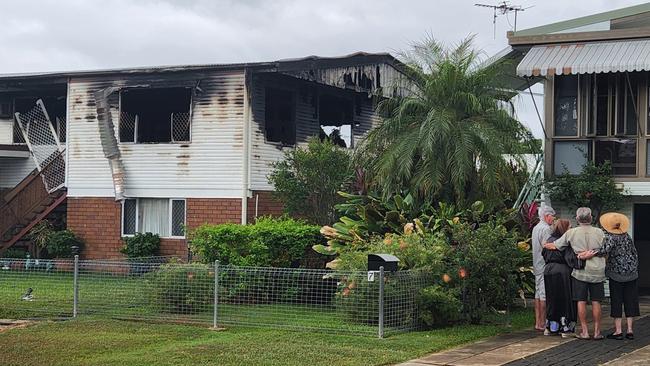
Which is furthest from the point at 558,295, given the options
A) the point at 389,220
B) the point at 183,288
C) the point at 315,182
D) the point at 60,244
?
the point at 60,244

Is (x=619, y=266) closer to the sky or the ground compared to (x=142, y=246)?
closer to the sky

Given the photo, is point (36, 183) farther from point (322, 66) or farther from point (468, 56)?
point (468, 56)

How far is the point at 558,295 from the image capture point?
11.1m

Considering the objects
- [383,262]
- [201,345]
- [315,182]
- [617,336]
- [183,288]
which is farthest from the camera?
[315,182]

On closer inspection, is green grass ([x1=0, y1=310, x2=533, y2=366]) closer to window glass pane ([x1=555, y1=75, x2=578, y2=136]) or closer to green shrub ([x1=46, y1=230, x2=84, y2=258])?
window glass pane ([x1=555, y1=75, x2=578, y2=136])

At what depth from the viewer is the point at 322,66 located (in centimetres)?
2231

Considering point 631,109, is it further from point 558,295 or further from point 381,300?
point 381,300

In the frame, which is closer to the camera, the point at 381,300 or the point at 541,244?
the point at 381,300

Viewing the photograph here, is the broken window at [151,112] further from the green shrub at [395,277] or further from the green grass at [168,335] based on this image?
the green shrub at [395,277]

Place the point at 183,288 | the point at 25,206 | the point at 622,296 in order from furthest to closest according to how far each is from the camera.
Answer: the point at 25,206
the point at 183,288
the point at 622,296

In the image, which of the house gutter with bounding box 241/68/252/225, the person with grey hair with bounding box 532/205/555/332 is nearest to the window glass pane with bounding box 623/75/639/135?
the person with grey hair with bounding box 532/205/555/332

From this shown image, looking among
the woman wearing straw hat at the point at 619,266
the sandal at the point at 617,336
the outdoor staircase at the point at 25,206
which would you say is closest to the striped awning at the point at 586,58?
the woman wearing straw hat at the point at 619,266

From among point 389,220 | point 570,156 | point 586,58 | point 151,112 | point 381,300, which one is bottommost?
point 381,300

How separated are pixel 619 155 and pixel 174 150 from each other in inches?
437
